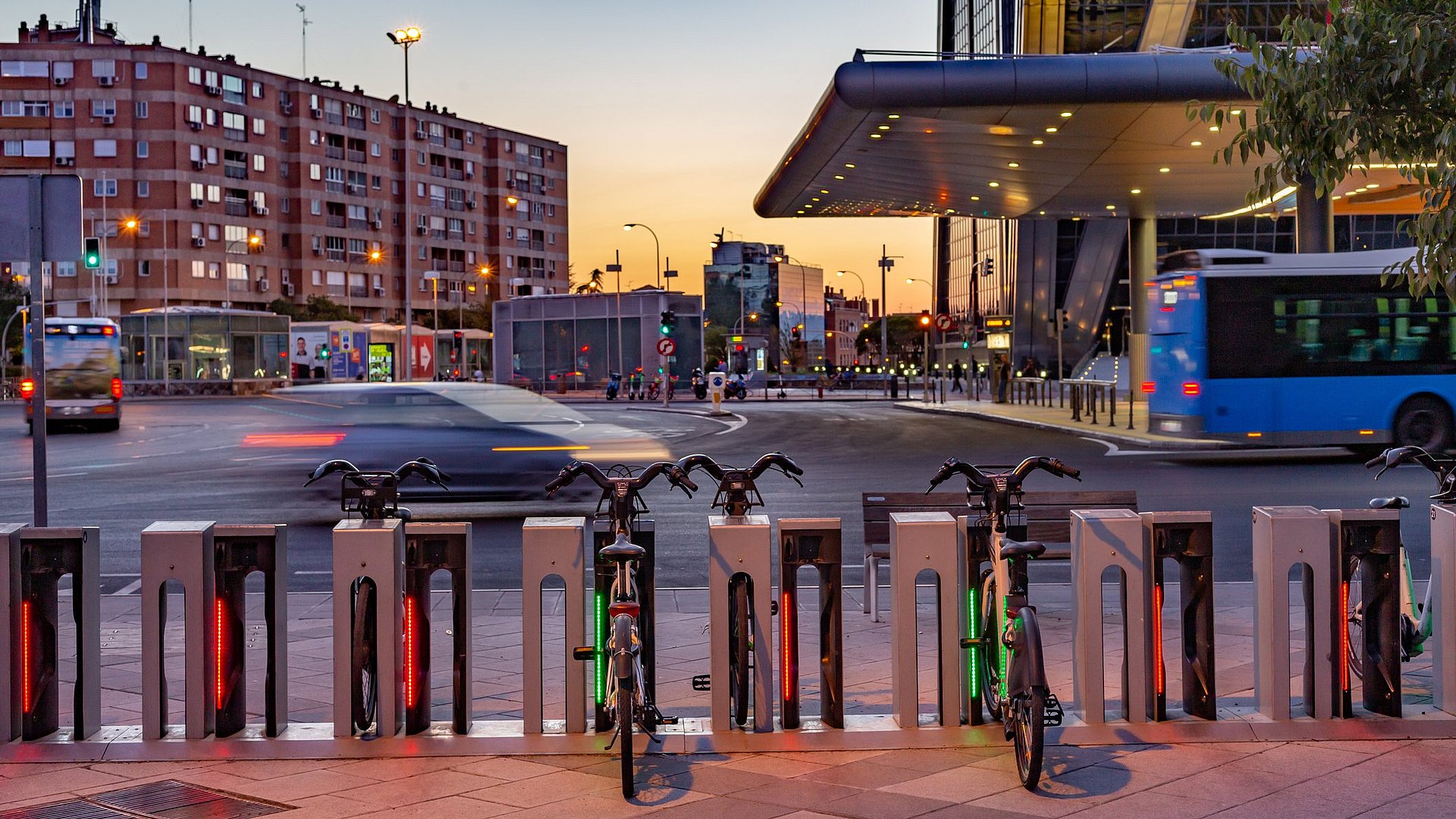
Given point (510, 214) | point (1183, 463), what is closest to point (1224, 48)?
point (1183, 463)

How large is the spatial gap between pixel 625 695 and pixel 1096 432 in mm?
26332

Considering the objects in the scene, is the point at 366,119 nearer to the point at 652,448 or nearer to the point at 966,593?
the point at 652,448

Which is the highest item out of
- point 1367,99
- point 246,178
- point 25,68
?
point 25,68

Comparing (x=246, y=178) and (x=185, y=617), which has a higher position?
(x=246, y=178)

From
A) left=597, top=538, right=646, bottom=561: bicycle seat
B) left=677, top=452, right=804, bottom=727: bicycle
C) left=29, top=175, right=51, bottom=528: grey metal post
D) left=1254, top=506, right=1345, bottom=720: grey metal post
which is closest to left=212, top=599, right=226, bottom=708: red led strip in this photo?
left=597, top=538, right=646, bottom=561: bicycle seat

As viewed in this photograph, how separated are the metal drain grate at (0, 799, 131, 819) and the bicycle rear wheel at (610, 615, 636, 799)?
175cm

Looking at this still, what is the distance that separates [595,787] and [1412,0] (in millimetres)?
5293

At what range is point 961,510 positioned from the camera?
878 cm

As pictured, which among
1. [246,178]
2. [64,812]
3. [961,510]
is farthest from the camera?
[246,178]

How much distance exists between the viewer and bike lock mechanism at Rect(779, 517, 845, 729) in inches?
232

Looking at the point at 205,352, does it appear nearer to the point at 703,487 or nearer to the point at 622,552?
the point at 703,487

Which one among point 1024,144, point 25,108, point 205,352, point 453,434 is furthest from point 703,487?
point 25,108

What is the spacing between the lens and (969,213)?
45.9 meters

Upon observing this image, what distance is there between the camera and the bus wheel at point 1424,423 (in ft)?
71.4
